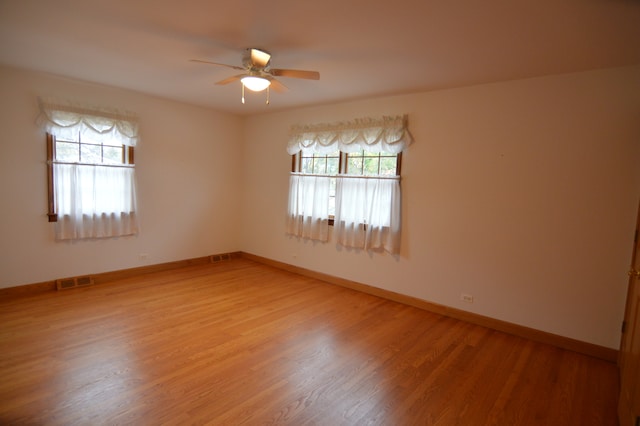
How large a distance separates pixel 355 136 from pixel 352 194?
2.55 feet

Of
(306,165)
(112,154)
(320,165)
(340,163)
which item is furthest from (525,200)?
(112,154)

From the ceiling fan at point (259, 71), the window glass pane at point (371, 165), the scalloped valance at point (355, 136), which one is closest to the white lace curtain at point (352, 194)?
the scalloped valance at point (355, 136)

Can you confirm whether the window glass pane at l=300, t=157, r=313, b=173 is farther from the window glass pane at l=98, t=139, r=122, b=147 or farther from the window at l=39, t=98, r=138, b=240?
the window glass pane at l=98, t=139, r=122, b=147

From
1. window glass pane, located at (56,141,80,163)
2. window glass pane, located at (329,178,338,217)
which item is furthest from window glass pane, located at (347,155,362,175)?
window glass pane, located at (56,141,80,163)

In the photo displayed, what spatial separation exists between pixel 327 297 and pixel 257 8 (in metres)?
3.26

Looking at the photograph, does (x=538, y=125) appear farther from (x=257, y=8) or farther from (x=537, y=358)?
(x=257, y=8)

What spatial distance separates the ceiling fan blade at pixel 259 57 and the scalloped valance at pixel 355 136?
5.90ft

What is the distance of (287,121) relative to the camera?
5344 millimetres

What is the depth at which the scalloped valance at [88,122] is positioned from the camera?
385 cm

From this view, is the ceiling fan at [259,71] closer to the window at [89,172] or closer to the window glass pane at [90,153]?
the window at [89,172]

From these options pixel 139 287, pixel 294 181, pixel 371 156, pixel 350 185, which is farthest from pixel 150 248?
pixel 371 156

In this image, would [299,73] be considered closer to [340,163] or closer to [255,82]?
[255,82]

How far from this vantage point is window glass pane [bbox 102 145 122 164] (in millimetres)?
4387

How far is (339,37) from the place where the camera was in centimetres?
252
